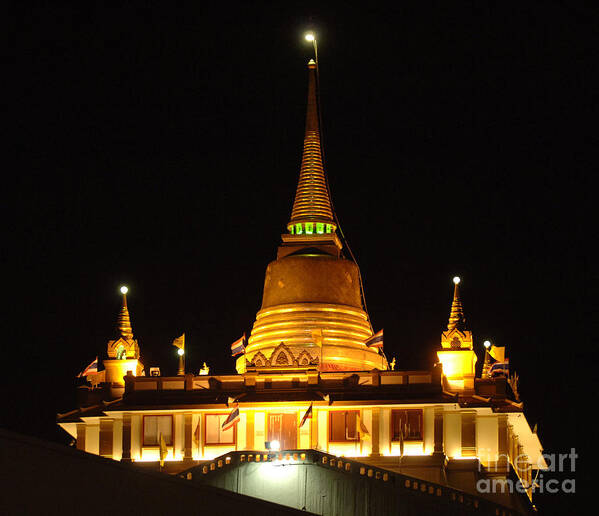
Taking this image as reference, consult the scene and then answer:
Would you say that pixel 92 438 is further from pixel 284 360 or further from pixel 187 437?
pixel 284 360

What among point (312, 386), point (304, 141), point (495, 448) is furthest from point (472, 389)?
point (304, 141)

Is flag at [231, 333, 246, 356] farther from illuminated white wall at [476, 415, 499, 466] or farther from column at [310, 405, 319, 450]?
illuminated white wall at [476, 415, 499, 466]

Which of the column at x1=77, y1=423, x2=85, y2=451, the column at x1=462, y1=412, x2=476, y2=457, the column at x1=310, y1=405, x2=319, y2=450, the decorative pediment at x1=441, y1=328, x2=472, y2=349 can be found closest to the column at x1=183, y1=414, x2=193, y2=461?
the column at x1=310, y1=405, x2=319, y2=450

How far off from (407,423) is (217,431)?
8262mm

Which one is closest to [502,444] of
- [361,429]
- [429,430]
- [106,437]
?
[429,430]

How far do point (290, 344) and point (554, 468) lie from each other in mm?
15554

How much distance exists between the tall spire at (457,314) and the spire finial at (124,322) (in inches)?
620

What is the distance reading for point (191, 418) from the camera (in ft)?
202

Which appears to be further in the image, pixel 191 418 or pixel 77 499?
pixel 191 418

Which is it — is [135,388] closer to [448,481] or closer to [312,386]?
[312,386]

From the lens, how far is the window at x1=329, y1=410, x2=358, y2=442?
60594 millimetres

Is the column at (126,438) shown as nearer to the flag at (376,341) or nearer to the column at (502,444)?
the flag at (376,341)

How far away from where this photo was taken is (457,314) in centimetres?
6844

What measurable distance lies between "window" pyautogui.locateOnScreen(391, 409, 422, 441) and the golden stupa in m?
7.01
